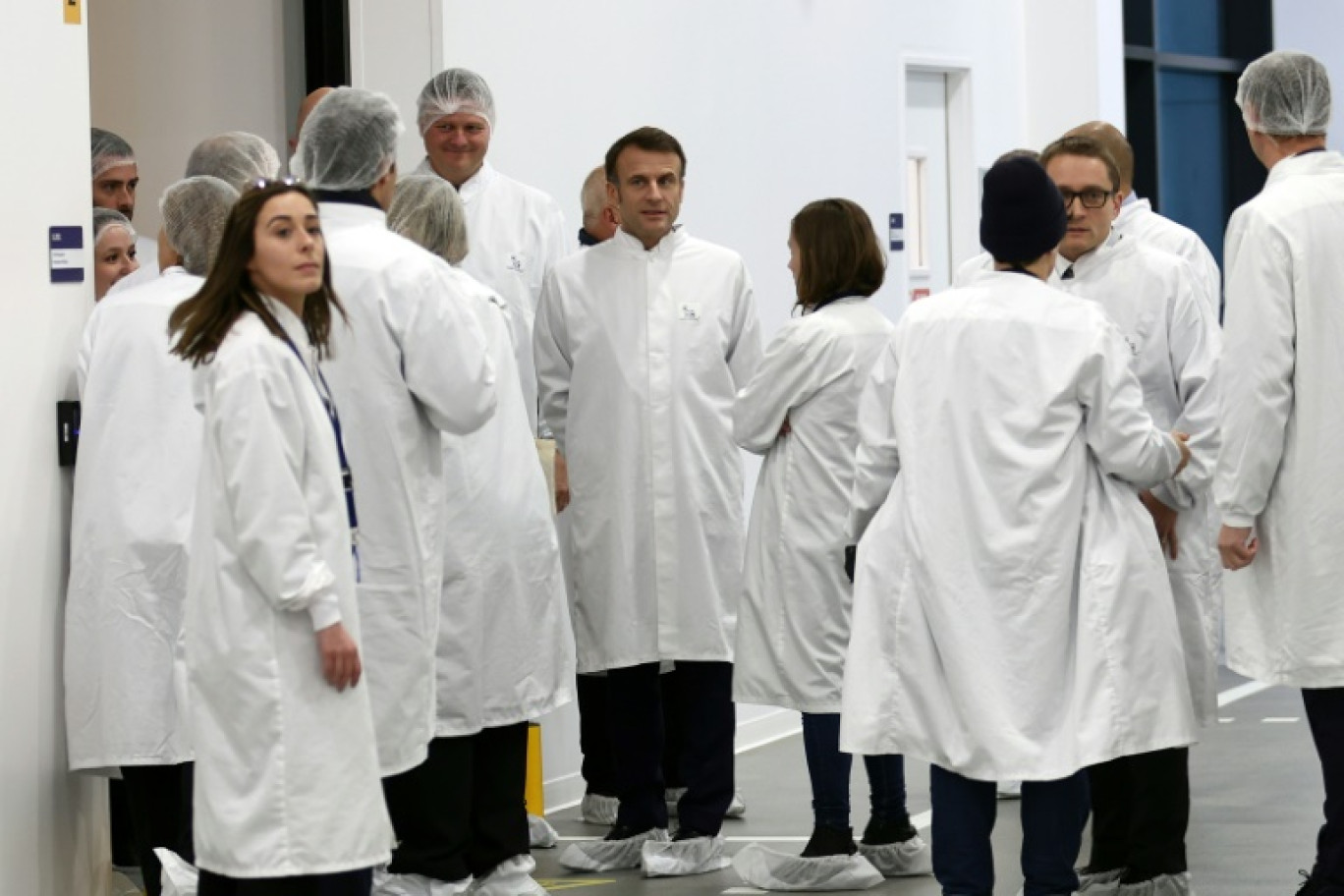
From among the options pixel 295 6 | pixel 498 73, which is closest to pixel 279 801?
pixel 498 73

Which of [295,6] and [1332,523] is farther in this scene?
[295,6]

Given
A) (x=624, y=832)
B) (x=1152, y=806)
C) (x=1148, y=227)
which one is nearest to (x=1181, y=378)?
(x=1152, y=806)

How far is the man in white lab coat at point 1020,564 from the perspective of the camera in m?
3.95

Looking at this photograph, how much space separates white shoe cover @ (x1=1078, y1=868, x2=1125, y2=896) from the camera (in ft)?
15.3

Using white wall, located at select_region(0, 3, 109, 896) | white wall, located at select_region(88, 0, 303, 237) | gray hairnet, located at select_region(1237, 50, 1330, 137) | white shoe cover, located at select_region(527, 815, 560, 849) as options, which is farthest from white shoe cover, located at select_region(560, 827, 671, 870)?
→ white wall, located at select_region(88, 0, 303, 237)

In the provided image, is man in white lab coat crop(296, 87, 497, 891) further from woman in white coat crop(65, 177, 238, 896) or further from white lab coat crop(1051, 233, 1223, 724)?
white lab coat crop(1051, 233, 1223, 724)

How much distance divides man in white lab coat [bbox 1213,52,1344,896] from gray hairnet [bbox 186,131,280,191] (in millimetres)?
2071

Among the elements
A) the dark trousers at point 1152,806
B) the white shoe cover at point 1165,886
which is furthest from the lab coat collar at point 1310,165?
the white shoe cover at point 1165,886

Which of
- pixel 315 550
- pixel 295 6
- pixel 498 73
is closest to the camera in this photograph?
pixel 315 550

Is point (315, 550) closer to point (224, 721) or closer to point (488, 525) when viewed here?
point (224, 721)

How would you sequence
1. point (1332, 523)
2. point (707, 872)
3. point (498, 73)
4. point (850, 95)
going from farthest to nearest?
point (850, 95) < point (498, 73) < point (707, 872) < point (1332, 523)

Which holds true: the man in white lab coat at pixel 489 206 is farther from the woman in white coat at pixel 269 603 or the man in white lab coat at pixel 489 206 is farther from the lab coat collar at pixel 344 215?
the woman in white coat at pixel 269 603

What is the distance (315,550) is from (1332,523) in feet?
6.62

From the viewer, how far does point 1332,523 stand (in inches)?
168
